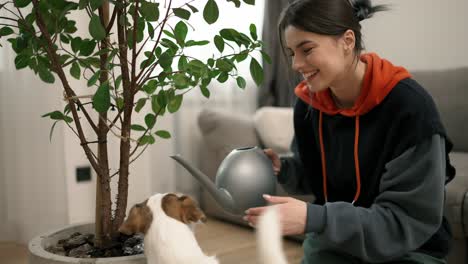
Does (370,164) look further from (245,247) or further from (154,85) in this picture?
(245,247)

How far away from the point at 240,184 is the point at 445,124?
146 centimetres

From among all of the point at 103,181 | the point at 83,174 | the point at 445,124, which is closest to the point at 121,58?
the point at 103,181

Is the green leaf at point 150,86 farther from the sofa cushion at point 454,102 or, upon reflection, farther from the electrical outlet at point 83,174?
the sofa cushion at point 454,102

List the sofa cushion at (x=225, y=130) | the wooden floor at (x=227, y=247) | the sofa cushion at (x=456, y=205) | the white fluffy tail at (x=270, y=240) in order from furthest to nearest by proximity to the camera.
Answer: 1. the sofa cushion at (x=225, y=130)
2. the wooden floor at (x=227, y=247)
3. the sofa cushion at (x=456, y=205)
4. the white fluffy tail at (x=270, y=240)

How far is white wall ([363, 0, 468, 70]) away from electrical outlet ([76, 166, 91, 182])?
1.74m

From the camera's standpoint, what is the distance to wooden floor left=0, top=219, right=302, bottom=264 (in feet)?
7.15

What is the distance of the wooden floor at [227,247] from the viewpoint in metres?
2.18

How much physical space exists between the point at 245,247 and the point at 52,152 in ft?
3.33

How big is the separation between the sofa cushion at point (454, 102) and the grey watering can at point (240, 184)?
53.7 inches

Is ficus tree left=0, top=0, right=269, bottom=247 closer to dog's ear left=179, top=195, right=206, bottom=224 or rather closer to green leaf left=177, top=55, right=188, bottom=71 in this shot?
green leaf left=177, top=55, right=188, bottom=71

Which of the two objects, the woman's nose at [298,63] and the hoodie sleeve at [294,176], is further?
the hoodie sleeve at [294,176]

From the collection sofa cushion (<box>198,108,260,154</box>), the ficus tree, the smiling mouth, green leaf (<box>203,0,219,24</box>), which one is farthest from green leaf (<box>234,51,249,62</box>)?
sofa cushion (<box>198,108,260,154</box>)

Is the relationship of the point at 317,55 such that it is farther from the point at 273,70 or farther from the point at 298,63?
the point at 273,70

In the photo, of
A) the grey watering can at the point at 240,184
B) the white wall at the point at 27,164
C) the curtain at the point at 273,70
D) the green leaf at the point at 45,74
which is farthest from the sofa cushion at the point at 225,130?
the green leaf at the point at 45,74
